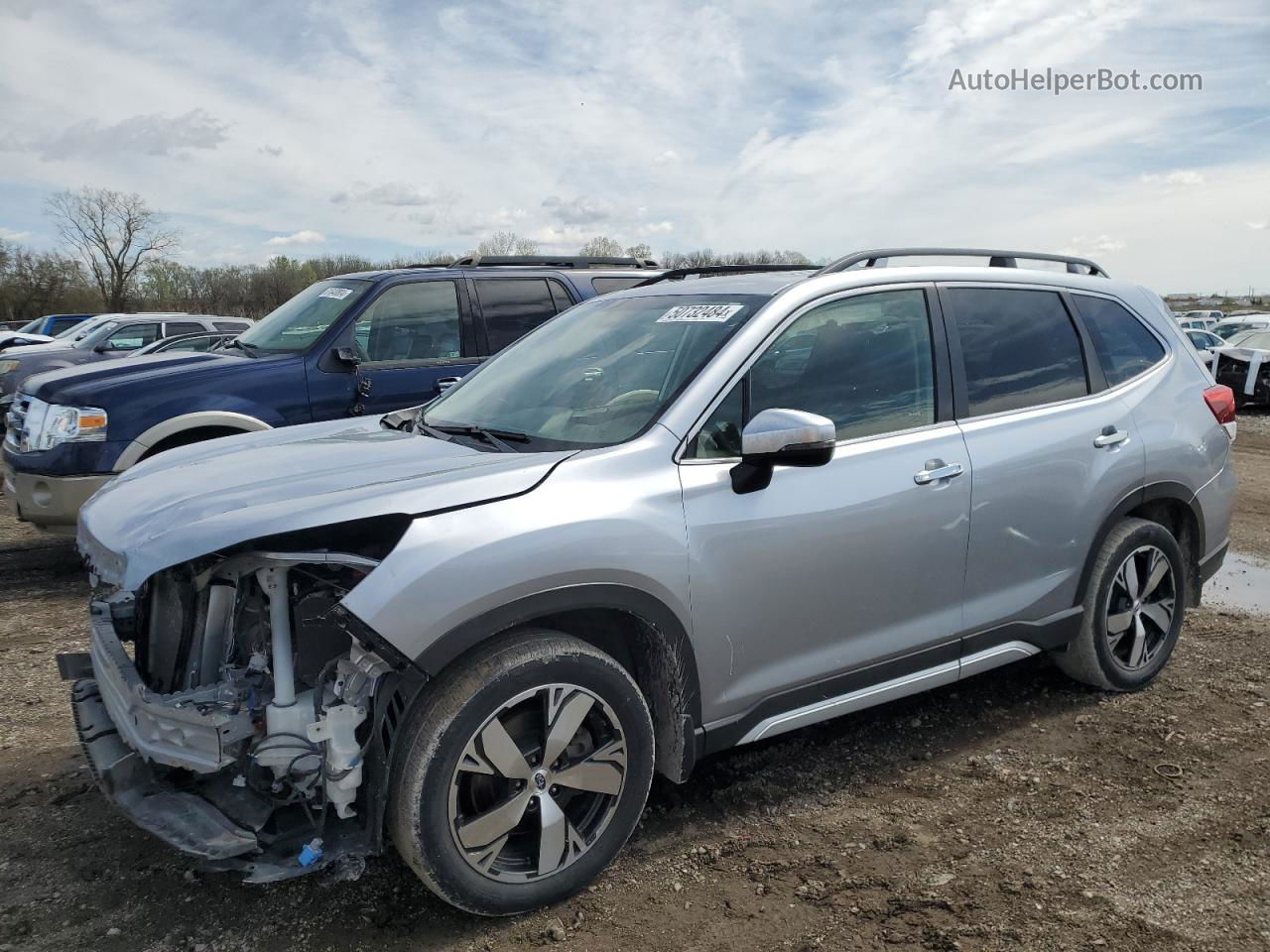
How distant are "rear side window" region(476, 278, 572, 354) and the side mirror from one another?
4.38 m

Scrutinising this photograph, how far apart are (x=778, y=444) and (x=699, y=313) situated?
84cm

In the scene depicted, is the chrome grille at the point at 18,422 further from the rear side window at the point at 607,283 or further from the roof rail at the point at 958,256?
the roof rail at the point at 958,256

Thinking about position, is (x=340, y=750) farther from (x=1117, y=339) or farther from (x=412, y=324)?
(x=412, y=324)

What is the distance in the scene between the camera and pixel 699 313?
3.44m

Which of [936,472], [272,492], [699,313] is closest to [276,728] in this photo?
[272,492]

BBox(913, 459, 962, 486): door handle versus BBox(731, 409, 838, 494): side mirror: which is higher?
BBox(731, 409, 838, 494): side mirror

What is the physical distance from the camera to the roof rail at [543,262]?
302 inches

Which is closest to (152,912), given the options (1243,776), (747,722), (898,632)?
(747,722)

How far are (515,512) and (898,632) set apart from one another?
153 centimetres

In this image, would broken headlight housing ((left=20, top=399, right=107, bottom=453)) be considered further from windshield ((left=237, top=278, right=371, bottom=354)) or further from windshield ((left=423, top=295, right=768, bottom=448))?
windshield ((left=423, top=295, right=768, bottom=448))

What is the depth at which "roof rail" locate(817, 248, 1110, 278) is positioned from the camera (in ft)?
12.0

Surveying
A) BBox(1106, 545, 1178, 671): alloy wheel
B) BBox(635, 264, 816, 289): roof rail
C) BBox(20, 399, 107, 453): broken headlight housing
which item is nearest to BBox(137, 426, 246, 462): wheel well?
BBox(20, 399, 107, 453): broken headlight housing

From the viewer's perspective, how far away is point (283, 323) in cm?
701

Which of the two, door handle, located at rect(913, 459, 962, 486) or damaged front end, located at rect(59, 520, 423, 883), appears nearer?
damaged front end, located at rect(59, 520, 423, 883)
